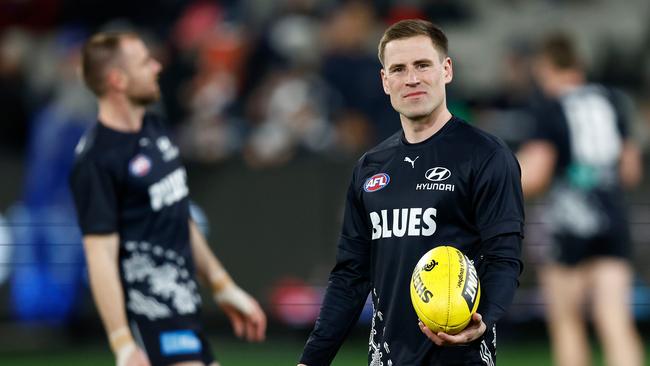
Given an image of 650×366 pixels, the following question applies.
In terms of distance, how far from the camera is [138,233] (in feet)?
22.0

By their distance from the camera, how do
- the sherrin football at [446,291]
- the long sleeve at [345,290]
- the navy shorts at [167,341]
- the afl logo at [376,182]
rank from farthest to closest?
the navy shorts at [167,341] → the long sleeve at [345,290] → the afl logo at [376,182] → the sherrin football at [446,291]

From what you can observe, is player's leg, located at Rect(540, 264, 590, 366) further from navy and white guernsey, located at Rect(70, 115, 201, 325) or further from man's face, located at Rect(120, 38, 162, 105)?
man's face, located at Rect(120, 38, 162, 105)

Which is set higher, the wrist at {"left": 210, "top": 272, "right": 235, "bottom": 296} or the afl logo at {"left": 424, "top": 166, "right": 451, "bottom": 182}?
the afl logo at {"left": 424, "top": 166, "right": 451, "bottom": 182}

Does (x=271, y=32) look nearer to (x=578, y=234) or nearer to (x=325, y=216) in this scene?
(x=325, y=216)

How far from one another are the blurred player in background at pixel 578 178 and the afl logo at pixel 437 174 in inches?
187

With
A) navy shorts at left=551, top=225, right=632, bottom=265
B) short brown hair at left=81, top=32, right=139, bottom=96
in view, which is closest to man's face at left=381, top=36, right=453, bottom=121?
short brown hair at left=81, top=32, right=139, bottom=96

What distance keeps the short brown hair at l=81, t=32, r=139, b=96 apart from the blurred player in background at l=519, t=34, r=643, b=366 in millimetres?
3861

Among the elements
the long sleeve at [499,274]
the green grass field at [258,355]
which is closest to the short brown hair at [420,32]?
the long sleeve at [499,274]

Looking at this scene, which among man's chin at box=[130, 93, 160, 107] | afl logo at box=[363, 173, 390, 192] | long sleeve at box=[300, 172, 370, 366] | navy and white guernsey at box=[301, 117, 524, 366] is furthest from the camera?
man's chin at box=[130, 93, 160, 107]

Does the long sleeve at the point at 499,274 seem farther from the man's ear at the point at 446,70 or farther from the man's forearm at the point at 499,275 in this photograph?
the man's ear at the point at 446,70

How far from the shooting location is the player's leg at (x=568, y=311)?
981 centimetres

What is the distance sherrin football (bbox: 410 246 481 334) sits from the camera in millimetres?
4707

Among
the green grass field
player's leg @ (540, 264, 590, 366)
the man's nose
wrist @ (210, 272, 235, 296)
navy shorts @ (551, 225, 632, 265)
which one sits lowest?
the green grass field

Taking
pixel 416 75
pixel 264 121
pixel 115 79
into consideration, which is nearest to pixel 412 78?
pixel 416 75
